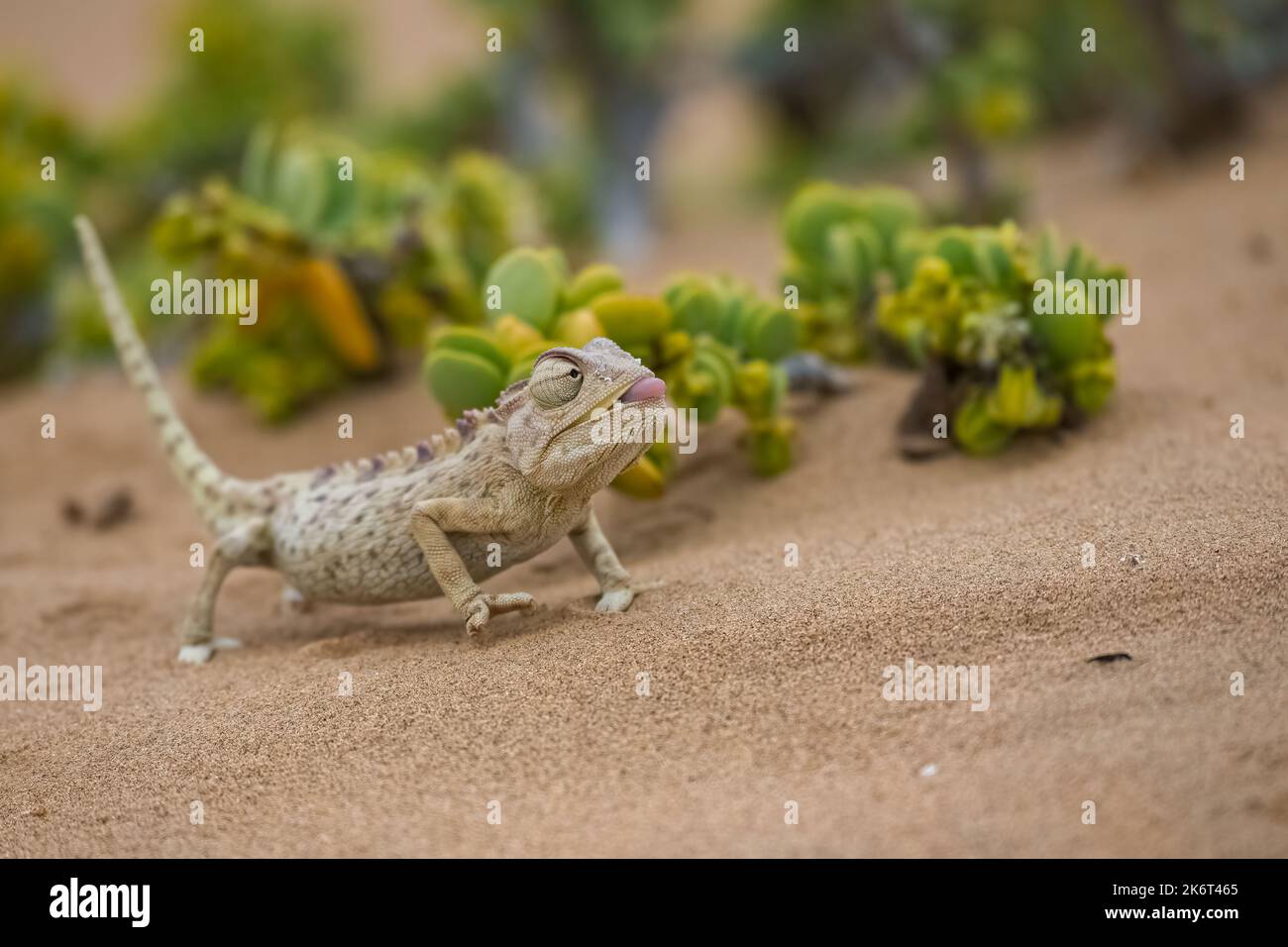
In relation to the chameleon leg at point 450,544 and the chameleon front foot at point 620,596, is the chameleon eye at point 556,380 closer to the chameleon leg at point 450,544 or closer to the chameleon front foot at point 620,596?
the chameleon leg at point 450,544

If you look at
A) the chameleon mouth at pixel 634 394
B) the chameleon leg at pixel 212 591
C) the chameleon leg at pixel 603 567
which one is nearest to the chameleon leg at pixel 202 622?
the chameleon leg at pixel 212 591

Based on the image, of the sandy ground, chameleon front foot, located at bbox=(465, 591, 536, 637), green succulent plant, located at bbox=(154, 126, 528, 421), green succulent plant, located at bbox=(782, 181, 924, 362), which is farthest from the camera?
green succulent plant, located at bbox=(154, 126, 528, 421)

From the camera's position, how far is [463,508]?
3.81 meters

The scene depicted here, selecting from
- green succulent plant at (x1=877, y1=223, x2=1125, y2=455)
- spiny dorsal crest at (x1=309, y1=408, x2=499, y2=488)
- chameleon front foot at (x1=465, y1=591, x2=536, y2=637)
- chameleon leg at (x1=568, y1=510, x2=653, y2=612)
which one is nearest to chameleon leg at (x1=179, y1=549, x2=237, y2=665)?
spiny dorsal crest at (x1=309, y1=408, x2=499, y2=488)

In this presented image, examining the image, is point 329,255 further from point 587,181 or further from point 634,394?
point 587,181

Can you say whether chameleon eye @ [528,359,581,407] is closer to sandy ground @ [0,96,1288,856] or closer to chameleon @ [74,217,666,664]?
chameleon @ [74,217,666,664]

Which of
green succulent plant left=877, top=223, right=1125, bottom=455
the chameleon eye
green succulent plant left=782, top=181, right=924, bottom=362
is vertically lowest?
the chameleon eye

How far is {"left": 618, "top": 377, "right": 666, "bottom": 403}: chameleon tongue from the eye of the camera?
3553mm

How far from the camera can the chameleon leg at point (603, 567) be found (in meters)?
3.88

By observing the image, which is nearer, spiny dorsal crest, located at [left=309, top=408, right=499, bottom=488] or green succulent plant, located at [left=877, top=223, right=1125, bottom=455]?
spiny dorsal crest, located at [left=309, top=408, right=499, bottom=488]

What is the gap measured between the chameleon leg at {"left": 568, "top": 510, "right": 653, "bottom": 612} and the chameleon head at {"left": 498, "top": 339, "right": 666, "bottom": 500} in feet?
1.03

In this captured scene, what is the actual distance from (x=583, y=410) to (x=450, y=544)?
0.59m

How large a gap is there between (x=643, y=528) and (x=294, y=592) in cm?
126

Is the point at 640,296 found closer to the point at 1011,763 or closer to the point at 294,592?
the point at 294,592
